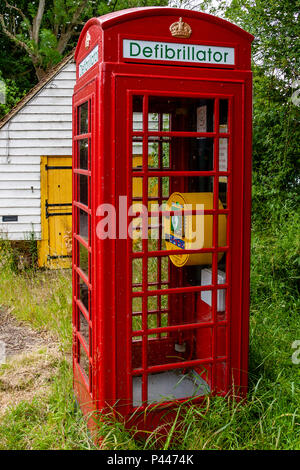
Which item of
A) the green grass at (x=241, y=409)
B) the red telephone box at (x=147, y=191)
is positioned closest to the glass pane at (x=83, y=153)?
the red telephone box at (x=147, y=191)

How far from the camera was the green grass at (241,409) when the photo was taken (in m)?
3.16

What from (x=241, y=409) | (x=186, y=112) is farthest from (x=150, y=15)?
(x=241, y=409)

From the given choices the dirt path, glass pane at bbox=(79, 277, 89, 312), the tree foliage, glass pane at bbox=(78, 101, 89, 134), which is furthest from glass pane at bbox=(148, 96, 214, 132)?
the tree foliage

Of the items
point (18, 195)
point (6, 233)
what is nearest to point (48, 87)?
point (18, 195)

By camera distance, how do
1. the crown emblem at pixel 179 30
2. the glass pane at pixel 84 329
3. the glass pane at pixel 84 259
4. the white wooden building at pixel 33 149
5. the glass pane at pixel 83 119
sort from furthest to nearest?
the white wooden building at pixel 33 149 → the glass pane at pixel 84 329 → the glass pane at pixel 84 259 → the glass pane at pixel 83 119 → the crown emblem at pixel 179 30

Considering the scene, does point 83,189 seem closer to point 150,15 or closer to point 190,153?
point 190,153

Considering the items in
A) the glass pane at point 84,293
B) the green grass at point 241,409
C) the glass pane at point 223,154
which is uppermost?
the glass pane at point 223,154

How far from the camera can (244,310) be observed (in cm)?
338

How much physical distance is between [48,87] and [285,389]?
306 inches

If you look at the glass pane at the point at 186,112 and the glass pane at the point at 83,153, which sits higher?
the glass pane at the point at 186,112

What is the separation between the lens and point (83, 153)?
3.54 metres

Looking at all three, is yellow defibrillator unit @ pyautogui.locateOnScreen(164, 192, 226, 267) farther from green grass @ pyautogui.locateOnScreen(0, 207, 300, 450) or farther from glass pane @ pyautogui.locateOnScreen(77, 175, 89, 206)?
green grass @ pyautogui.locateOnScreen(0, 207, 300, 450)

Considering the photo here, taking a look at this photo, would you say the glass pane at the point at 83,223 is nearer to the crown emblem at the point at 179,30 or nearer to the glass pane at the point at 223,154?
the glass pane at the point at 223,154

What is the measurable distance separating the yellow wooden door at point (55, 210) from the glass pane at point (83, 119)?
6.26 m
